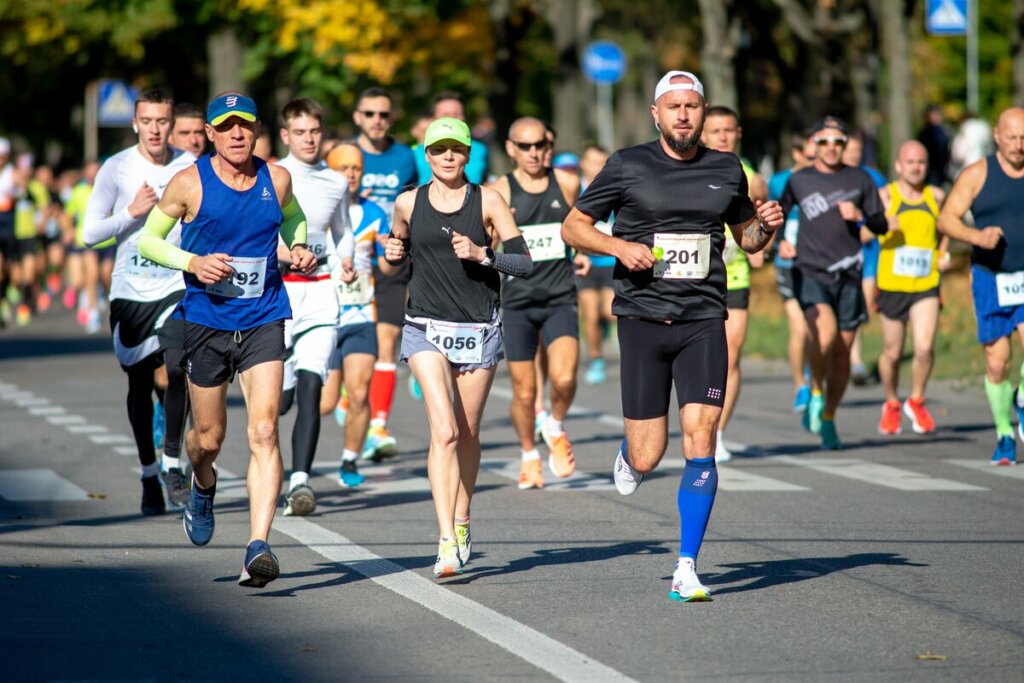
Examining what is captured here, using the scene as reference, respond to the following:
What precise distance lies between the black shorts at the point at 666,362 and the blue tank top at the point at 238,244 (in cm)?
146

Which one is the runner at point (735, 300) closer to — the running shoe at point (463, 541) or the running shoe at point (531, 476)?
the running shoe at point (531, 476)

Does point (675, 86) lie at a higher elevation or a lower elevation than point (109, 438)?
higher

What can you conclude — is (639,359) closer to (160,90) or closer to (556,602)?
(556,602)

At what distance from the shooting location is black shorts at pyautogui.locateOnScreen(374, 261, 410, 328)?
13.5 m

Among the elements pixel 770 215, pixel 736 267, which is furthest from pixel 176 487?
pixel 736 267


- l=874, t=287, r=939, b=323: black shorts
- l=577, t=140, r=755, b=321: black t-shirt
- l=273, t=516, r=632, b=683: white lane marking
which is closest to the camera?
l=273, t=516, r=632, b=683: white lane marking

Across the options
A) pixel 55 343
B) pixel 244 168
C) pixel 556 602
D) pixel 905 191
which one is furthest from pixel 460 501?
pixel 55 343

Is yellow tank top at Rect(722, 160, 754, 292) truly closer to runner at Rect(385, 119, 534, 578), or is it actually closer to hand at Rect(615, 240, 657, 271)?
runner at Rect(385, 119, 534, 578)

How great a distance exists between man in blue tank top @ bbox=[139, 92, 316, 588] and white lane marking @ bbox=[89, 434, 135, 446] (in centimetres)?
574

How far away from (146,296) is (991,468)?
17.4 feet

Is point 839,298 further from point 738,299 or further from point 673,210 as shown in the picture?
point 673,210

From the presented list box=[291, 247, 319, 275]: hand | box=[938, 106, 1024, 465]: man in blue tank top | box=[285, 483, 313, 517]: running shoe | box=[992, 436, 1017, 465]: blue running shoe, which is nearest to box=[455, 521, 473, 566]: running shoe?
box=[291, 247, 319, 275]: hand

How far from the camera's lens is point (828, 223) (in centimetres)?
1384

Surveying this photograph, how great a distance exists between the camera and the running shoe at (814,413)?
14195 mm
